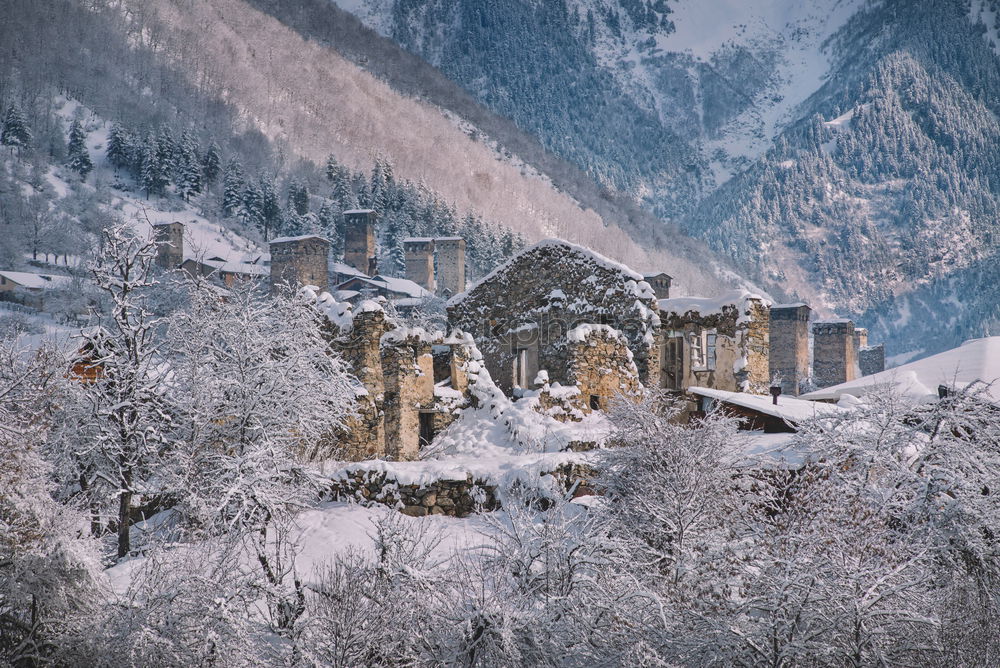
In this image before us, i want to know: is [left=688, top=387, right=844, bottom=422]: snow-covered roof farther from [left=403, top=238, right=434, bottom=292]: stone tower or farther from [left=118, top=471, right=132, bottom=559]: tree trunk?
[left=403, top=238, right=434, bottom=292]: stone tower

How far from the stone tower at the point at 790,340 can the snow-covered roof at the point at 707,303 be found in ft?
155

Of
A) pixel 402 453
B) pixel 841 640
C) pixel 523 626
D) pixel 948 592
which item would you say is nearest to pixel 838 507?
pixel 948 592

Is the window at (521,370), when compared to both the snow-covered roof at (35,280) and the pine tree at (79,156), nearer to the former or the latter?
the snow-covered roof at (35,280)

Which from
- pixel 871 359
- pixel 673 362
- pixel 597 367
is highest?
pixel 871 359

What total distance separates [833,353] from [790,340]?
4.05m

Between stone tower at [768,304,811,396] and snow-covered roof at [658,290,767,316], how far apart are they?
47095 mm

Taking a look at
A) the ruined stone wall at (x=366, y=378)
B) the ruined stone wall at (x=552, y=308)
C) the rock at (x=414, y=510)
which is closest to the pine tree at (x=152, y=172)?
the ruined stone wall at (x=552, y=308)

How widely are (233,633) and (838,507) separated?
7736 mm

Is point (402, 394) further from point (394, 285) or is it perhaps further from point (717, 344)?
point (394, 285)

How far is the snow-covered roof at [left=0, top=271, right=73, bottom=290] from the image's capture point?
57.1 metres

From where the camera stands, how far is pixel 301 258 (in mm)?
79562

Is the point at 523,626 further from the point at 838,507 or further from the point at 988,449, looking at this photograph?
the point at 988,449

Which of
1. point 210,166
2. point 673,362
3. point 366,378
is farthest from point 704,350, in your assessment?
point 210,166

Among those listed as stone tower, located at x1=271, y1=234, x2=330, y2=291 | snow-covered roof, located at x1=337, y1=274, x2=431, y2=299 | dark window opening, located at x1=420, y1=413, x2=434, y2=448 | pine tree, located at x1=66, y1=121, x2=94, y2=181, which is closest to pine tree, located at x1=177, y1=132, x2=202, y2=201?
pine tree, located at x1=66, y1=121, x2=94, y2=181
